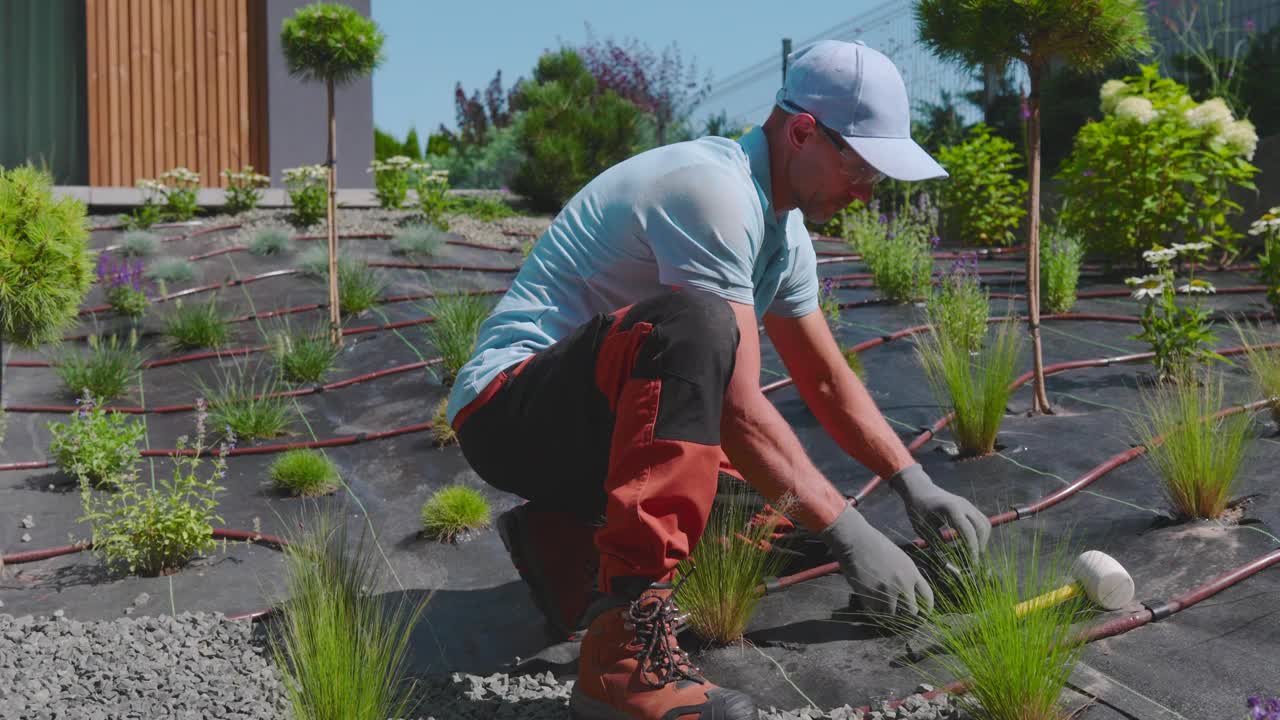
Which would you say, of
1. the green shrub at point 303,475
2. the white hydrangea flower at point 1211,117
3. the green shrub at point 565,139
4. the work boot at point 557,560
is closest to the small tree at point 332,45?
the green shrub at point 303,475

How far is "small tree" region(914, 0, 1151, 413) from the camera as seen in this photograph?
3186 millimetres

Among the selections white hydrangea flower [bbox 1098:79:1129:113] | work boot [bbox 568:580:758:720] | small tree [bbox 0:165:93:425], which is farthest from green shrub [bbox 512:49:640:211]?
work boot [bbox 568:580:758:720]

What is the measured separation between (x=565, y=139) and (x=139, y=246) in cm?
371

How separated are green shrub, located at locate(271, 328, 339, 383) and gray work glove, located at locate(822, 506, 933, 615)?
3170mm

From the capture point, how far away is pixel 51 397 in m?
4.68

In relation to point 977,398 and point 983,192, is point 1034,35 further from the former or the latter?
point 983,192

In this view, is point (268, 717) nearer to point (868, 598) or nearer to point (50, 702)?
point (50, 702)

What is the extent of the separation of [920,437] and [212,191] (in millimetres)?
6752

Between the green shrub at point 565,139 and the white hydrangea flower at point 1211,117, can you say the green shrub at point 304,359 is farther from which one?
the white hydrangea flower at point 1211,117

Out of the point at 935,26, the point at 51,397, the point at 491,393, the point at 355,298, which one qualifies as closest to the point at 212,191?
the point at 355,298

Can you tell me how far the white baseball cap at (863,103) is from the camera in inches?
82.3

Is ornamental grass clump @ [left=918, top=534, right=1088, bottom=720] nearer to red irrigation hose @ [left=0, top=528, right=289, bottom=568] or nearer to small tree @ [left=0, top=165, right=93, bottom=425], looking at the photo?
red irrigation hose @ [left=0, top=528, right=289, bottom=568]

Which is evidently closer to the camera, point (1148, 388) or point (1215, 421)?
point (1215, 421)

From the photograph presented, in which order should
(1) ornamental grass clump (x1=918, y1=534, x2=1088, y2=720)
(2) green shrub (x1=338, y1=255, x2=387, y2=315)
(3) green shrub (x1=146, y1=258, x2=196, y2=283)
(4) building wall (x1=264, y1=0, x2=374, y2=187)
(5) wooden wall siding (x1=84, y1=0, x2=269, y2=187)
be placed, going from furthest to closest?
(4) building wall (x1=264, y1=0, x2=374, y2=187), (5) wooden wall siding (x1=84, y1=0, x2=269, y2=187), (3) green shrub (x1=146, y1=258, x2=196, y2=283), (2) green shrub (x1=338, y1=255, x2=387, y2=315), (1) ornamental grass clump (x1=918, y1=534, x2=1088, y2=720)
